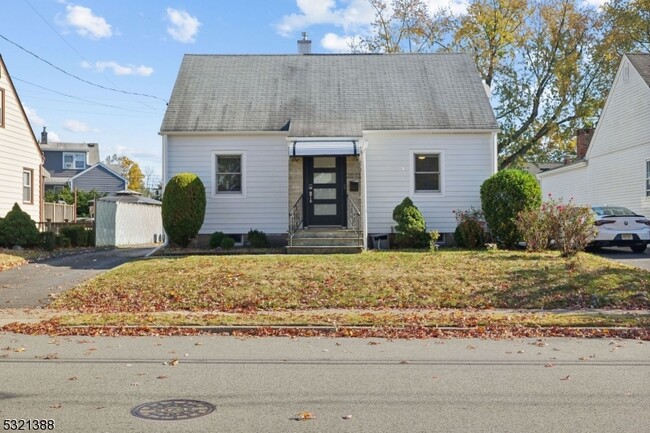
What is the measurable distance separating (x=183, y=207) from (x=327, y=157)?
185 inches

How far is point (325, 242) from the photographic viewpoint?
59.4 feet

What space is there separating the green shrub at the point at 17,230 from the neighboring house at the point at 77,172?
32.7 metres

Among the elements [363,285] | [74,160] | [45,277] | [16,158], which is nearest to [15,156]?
[16,158]

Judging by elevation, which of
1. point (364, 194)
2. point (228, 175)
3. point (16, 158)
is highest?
point (16, 158)

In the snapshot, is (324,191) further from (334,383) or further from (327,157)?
(334,383)

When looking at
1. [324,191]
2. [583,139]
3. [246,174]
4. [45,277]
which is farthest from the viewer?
[583,139]

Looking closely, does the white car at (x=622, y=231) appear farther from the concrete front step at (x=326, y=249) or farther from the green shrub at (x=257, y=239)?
the green shrub at (x=257, y=239)

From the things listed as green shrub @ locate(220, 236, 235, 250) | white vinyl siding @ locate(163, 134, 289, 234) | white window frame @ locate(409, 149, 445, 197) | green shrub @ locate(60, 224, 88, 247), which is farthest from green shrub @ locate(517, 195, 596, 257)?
green shrub @ locate(60, 224, 88, 247)

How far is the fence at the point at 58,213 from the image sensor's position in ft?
97.4

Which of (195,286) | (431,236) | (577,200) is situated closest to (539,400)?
(195,286)

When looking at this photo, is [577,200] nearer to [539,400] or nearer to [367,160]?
[367,160]

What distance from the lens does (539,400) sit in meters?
6.28

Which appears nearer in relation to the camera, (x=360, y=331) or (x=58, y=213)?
(x=360, y=331)

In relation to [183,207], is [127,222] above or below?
below
